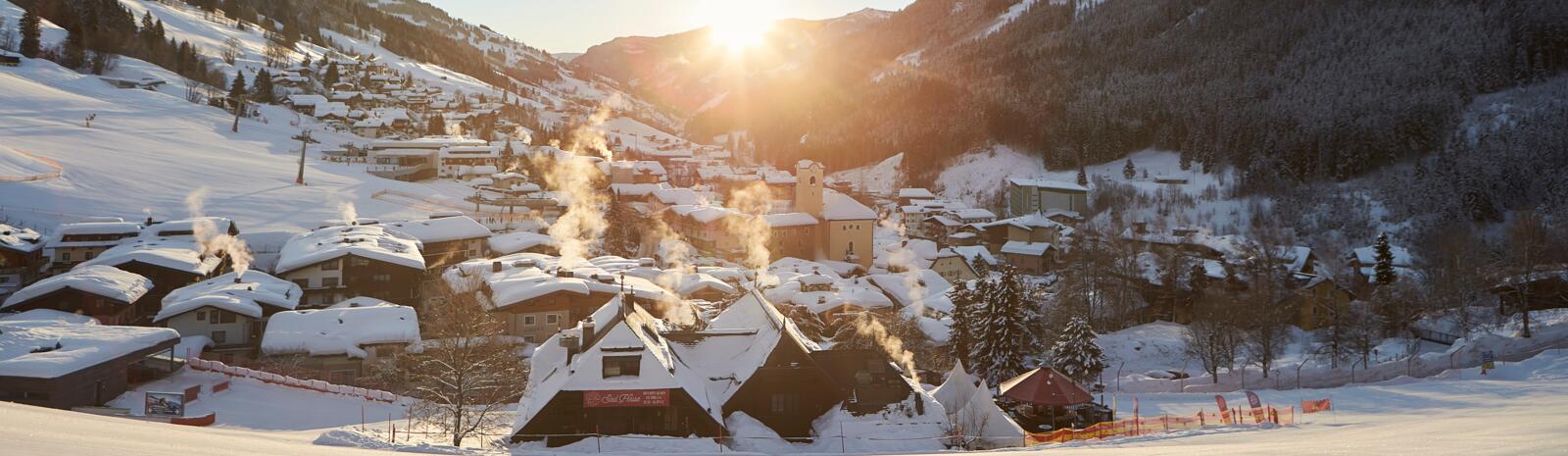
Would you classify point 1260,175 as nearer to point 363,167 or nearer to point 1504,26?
point 1504,26

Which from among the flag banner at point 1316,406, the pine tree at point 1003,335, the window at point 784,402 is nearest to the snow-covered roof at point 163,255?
the window at point 784,402

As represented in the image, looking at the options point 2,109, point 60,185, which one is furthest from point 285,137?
point 60,185

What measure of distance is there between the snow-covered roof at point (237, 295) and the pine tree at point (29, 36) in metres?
63.7

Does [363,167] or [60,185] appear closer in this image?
[60,185]

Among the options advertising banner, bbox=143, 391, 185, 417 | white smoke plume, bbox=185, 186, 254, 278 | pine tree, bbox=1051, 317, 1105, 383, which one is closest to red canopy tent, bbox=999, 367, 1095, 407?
pine tree, bbox=1051, 317, 1105, 383

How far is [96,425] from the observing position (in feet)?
26.0

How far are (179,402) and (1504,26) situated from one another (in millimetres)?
116648

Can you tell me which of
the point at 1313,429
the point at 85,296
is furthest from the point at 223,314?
the point at 1313,429

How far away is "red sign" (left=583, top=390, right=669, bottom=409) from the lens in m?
20.7

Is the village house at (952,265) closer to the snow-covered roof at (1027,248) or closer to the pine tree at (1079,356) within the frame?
the snow-covered roof at (1027,248)

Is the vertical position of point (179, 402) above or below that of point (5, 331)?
below

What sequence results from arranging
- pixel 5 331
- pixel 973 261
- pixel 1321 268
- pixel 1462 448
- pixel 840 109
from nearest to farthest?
1. pixel 1462 448
2. pixel 5 331
3. pixel 1321 268
4. pixel 973 261
5. pixel 840 109

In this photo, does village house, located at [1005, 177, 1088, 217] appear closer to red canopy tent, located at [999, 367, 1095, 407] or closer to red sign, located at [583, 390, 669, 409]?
red canopy tent, located at [999, 367, 1095, 407]

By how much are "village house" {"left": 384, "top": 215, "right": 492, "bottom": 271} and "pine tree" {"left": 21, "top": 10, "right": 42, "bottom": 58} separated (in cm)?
5557
